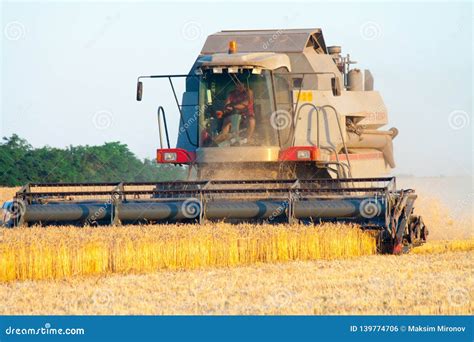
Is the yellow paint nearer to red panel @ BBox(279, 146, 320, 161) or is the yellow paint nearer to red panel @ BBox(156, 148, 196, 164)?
red panel @ BBox(279, 146, 320, 161)

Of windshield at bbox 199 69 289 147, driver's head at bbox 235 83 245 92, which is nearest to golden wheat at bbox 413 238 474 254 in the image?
windshield at bbox 199 69 289 147

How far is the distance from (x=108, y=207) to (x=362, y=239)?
254 centimetres

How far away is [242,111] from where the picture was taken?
10234 millimetres

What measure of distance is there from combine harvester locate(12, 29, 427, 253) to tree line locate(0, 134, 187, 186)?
1546cm

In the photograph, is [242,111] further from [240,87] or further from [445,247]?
[445,247]

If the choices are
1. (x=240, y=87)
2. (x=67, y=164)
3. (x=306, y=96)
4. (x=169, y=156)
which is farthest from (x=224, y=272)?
(x=67, y=164)

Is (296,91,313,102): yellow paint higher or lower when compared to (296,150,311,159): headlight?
higher

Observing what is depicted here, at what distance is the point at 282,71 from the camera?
10594 mm

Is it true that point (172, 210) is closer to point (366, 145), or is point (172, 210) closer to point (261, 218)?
point (261, 218)

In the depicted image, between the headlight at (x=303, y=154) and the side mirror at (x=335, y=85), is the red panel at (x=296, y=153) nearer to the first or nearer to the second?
the headlight at (x=303, y=154)

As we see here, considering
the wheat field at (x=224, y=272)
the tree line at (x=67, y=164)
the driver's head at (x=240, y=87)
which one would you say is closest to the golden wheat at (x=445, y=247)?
the wheat field at (x=224, y=272)

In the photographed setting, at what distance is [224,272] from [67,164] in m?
20.0

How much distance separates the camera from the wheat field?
577cm

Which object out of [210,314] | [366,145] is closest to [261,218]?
[366,145]
